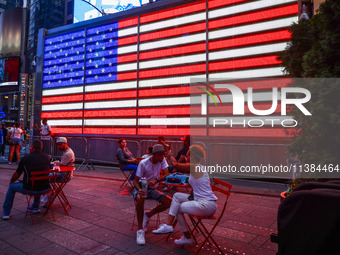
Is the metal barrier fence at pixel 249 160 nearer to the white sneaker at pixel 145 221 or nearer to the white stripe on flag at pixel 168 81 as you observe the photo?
the white stripe on flag at pixel 168 81

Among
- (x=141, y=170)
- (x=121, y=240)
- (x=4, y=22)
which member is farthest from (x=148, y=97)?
(x=4, y=22)

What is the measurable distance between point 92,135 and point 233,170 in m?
7.99

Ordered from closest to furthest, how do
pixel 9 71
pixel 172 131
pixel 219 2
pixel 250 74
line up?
pixel 250 74 → pixel 219 2 → pixel 172 131 → pixel 9 71

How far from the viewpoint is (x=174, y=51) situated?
12.1 m

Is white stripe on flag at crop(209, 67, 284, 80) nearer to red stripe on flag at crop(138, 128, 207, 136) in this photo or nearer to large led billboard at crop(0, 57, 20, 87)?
red stripe on flag at crop(138, 128, 207, 136)

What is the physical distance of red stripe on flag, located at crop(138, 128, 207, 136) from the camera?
11.0m

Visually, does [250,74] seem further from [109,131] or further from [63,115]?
[63,115]

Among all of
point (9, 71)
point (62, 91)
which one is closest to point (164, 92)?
point (62, 91)

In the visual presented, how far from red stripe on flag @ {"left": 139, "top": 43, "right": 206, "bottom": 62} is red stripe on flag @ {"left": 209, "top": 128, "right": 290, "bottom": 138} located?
3827mm

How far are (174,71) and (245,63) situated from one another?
332 centimetres

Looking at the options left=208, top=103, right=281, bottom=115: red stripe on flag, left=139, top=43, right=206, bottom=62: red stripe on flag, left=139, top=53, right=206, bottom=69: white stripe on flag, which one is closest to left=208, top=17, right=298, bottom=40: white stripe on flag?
left=139, top=43, right=206, bottom=62: red stripe on flag

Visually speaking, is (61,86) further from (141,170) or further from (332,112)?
(332,112)

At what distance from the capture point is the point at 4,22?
3947 cm

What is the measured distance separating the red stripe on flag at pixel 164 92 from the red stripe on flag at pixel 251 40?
224 centimetres
